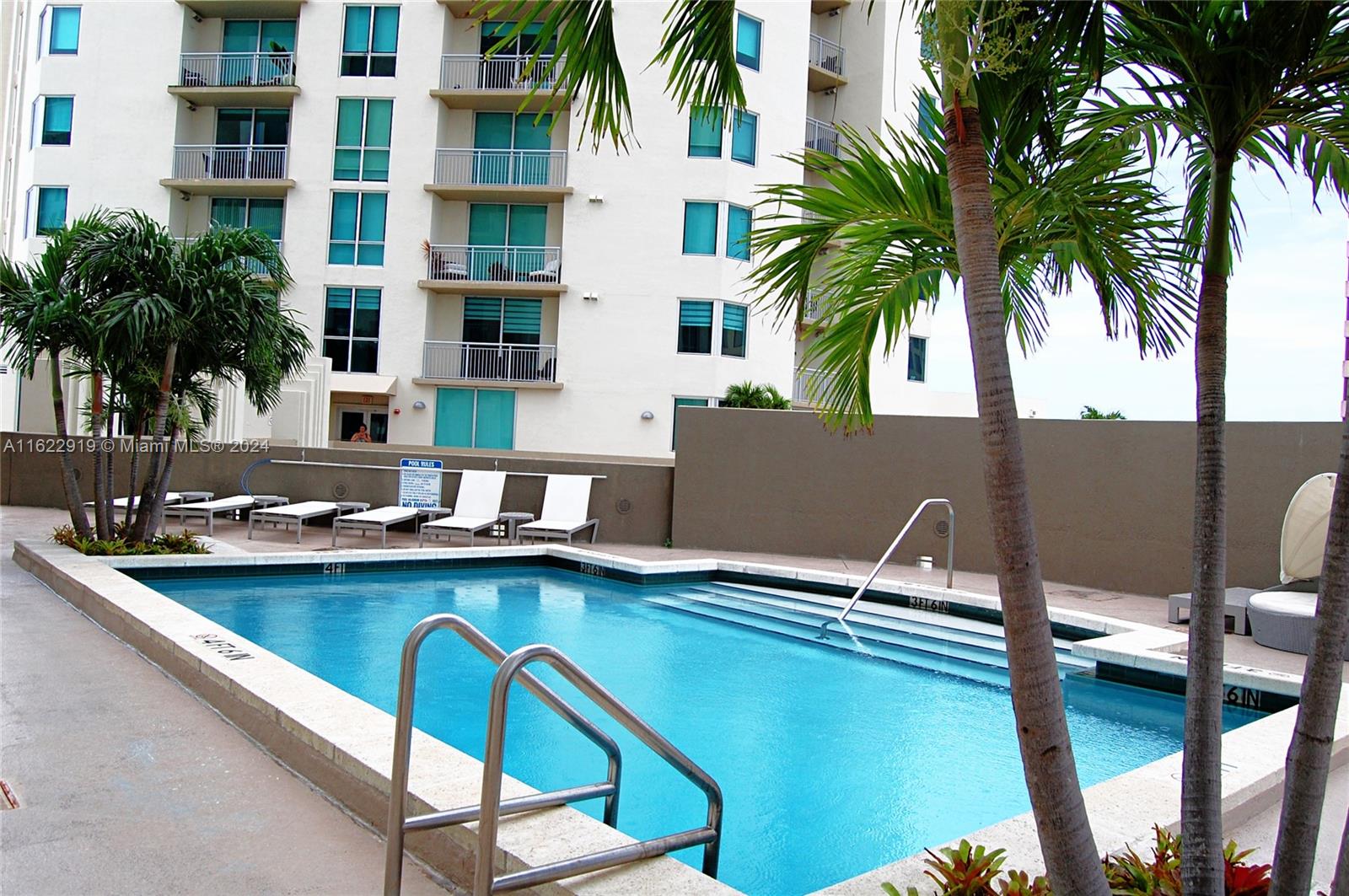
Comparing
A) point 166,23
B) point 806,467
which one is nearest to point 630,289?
point 806,467

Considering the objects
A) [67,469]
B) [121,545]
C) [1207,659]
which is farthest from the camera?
[67,469]

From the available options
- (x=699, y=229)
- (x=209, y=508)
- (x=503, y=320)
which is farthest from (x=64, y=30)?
(x=209, y=508)

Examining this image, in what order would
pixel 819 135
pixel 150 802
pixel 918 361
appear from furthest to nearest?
1. pixel 918 361
2. pixel 819 135
3. pixel 150 802

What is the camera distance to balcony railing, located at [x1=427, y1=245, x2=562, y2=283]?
23906 mm

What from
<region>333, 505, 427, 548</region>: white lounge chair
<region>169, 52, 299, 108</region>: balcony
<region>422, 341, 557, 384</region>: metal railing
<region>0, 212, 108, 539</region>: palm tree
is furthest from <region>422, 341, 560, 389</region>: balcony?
<region>0, 212, 108, 539</region>: palm tree

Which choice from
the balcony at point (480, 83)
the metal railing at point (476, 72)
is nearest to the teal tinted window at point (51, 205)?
the balcony at point (480, 83)

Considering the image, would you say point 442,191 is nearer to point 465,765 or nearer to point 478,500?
point 478,500

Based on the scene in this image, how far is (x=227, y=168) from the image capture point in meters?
24.7

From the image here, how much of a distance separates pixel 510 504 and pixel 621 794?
10.1 meters

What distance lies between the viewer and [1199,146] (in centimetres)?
338

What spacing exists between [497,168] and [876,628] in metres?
18.0

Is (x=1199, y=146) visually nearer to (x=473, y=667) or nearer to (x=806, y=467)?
(x=473, y=667)

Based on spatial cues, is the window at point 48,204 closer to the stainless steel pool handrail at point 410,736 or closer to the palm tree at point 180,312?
the palm tree at point 180,312

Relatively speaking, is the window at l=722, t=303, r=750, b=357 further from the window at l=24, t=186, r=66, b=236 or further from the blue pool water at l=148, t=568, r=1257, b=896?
the window at l=24, t=186, r=66, b=236
